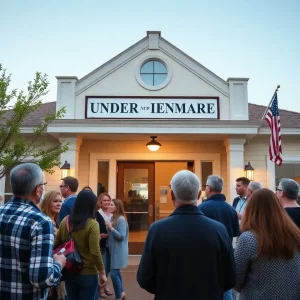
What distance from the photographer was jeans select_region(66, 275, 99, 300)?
11.2 feet

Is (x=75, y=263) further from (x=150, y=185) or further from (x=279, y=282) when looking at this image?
(x=150, y=185)

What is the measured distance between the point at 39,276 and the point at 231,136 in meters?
7.28

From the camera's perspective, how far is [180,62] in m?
9.08

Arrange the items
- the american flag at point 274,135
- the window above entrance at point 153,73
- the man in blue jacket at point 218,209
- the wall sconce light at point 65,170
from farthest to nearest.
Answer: the window above entrance at point 153,73, the wall sconce light at point 65,170, the american flag at point 274,135, the man in blue jacket at point 218,209

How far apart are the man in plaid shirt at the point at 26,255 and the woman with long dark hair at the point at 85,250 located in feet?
4.18

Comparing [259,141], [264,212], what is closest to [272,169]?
[259,141]

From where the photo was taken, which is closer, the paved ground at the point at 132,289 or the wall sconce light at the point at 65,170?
the paved ground at the point at 132,289

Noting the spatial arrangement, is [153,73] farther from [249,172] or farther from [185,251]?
[185,251]

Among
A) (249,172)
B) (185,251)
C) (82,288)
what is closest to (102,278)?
(82,288)

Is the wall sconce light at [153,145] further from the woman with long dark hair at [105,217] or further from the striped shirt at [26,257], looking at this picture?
the striped shirt at [26,257]

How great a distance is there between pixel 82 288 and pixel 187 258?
1751mm

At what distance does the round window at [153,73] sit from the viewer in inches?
357

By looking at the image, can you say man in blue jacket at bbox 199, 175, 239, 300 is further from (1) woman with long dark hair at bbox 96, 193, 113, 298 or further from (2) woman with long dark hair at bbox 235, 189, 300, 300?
(1) woman with long dark hair at bbox 96, 193, 113, 298

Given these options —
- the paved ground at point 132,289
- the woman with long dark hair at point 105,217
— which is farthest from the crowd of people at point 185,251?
the woman with long dark hair at point 105,217
